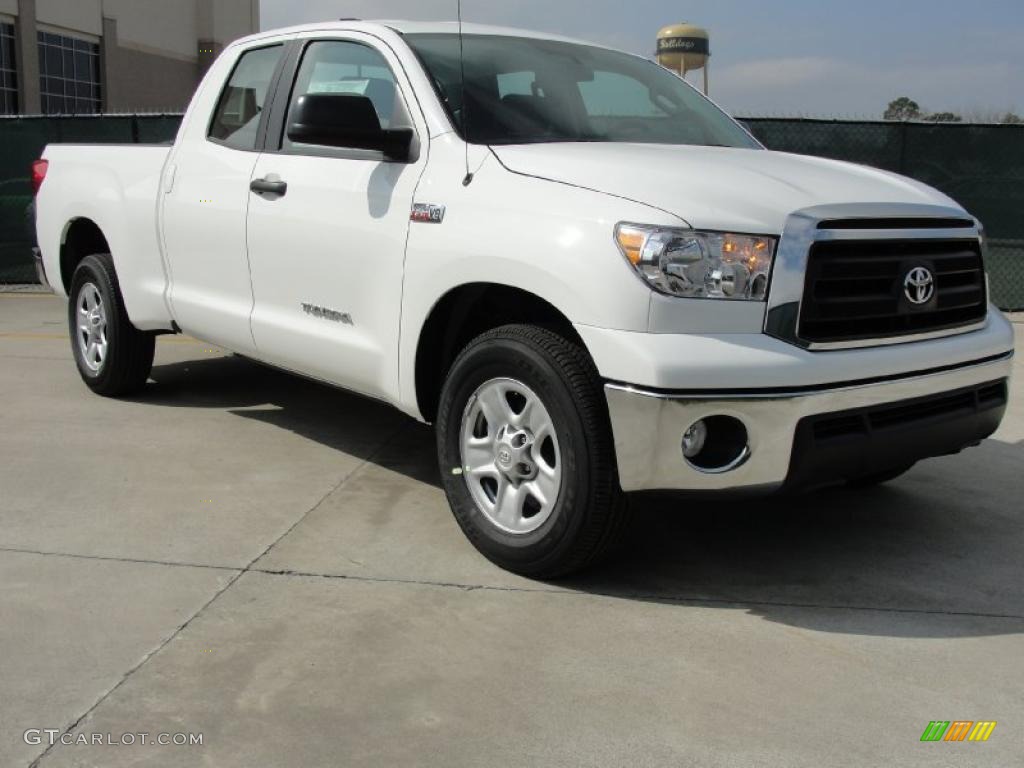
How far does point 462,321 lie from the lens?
4328mm

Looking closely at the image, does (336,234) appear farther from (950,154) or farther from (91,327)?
(950,154)

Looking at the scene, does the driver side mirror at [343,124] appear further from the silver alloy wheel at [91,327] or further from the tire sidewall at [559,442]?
the silver alloy wheel at [91,327]

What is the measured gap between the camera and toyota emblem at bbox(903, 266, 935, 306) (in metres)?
3.89

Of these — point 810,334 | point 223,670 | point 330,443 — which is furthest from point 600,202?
point 330,443

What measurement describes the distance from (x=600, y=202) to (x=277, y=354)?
2.08 metres

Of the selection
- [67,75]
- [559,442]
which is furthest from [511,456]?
[67,75]

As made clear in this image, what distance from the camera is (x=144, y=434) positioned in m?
5.93

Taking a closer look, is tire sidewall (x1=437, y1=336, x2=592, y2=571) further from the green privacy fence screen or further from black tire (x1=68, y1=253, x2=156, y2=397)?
the green privacy fence screen

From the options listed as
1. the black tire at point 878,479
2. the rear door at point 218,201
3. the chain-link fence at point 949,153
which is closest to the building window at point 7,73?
the chain-link fence at point 949,153

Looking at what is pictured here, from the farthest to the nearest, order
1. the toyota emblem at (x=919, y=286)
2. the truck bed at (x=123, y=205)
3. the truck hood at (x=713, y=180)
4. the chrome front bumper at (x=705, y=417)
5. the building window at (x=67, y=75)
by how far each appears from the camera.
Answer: the building window at (x=67, y=75) → the truck bed at (x=123, y=205) → the toyota emblem at (x=919, y=286) → the truck hood at (x=713, y=180) → the chrome front bumper at (x=705, y=417)

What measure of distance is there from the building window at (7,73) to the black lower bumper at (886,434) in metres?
25.1

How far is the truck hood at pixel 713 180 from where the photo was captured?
358 cm

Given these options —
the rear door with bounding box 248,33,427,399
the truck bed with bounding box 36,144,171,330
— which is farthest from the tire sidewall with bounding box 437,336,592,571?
the truck bed with bounding box 36,144,171,330

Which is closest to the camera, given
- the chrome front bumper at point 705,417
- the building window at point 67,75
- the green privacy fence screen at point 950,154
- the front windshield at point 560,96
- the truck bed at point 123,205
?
the chrome front bumper at point 705,417
